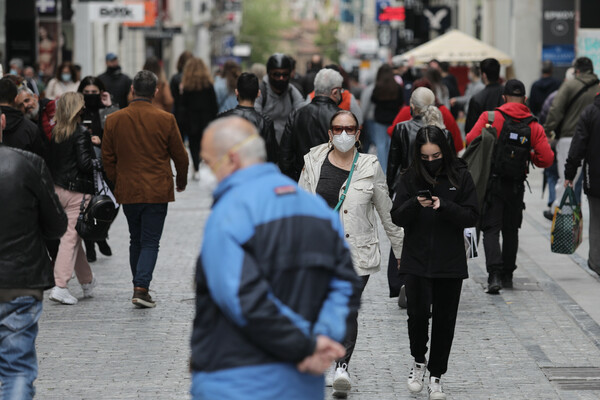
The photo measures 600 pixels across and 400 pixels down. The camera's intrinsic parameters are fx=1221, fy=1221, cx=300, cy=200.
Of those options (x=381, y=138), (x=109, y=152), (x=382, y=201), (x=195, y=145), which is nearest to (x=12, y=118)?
(x=109, y=152)

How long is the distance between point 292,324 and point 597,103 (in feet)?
25.0

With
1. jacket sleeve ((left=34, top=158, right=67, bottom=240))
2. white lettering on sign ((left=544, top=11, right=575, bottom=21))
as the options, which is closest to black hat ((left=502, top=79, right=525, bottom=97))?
jacket sleeve ((left=34, top=158, right=67, bottom=240))

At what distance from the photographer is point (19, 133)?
9344mm

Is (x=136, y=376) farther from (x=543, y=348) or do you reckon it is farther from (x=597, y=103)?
(x=597, y=103)

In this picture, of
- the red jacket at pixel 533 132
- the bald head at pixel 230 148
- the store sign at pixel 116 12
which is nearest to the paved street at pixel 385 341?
the red jacket at pixel 533 132

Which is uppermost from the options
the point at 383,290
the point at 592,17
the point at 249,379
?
the point at 592,17

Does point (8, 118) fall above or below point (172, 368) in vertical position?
above

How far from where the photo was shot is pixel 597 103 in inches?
430

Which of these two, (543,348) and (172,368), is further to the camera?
(543,348)

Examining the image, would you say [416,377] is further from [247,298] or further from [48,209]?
[247,298]

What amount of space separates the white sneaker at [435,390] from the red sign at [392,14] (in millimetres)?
44666

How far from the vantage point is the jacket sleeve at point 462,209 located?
6.79 m

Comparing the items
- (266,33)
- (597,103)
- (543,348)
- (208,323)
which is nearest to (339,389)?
(543,348)

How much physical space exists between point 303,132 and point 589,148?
9.31 feet
